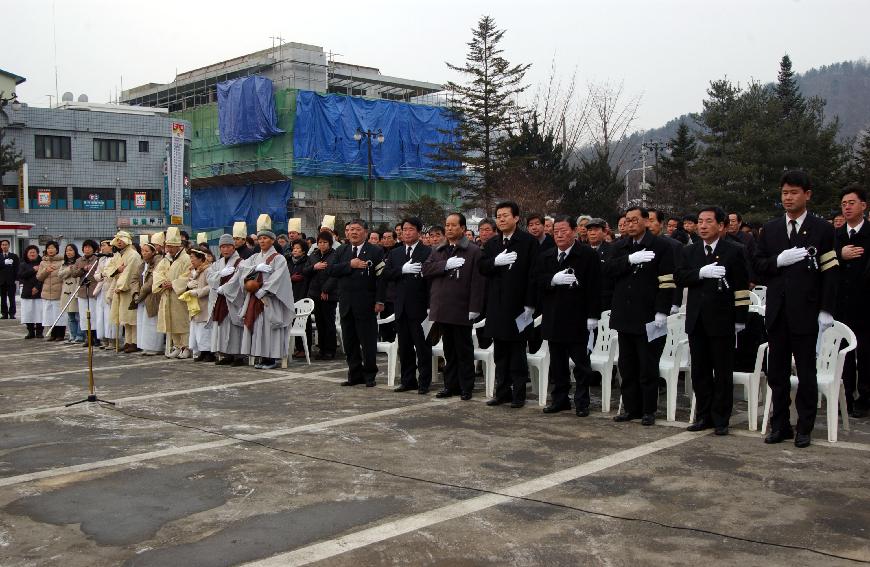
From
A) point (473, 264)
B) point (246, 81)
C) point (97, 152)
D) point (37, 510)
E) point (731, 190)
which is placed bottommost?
point (37, 510)

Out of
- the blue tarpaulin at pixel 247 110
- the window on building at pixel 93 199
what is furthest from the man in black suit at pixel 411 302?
the blue tarpaulin at pixel 247 110

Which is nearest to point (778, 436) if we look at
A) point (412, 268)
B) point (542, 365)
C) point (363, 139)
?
point (542, 365)

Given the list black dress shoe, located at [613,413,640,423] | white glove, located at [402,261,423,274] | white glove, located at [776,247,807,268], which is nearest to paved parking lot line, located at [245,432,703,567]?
black dress shoe, located at [613,413,640,423]

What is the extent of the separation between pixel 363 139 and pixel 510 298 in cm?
4865

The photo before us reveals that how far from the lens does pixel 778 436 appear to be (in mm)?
7121

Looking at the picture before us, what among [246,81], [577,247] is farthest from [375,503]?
[246,81]

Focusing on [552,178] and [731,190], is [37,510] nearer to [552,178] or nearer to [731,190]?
[731,190]

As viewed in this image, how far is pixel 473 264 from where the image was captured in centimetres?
953

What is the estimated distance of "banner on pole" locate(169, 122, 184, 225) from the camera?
156ft

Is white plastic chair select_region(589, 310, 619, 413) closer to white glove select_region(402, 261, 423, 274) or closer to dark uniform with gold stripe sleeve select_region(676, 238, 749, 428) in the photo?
dark uniform with gold stripe sleeve select_region(676, 238, 749, 428)

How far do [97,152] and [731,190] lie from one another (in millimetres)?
34430

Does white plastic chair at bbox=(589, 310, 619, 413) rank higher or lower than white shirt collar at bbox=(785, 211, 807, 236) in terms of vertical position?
lower

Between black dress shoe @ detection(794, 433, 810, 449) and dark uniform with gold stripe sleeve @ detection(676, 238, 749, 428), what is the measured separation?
65cm

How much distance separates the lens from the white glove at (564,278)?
8453 millimetres
